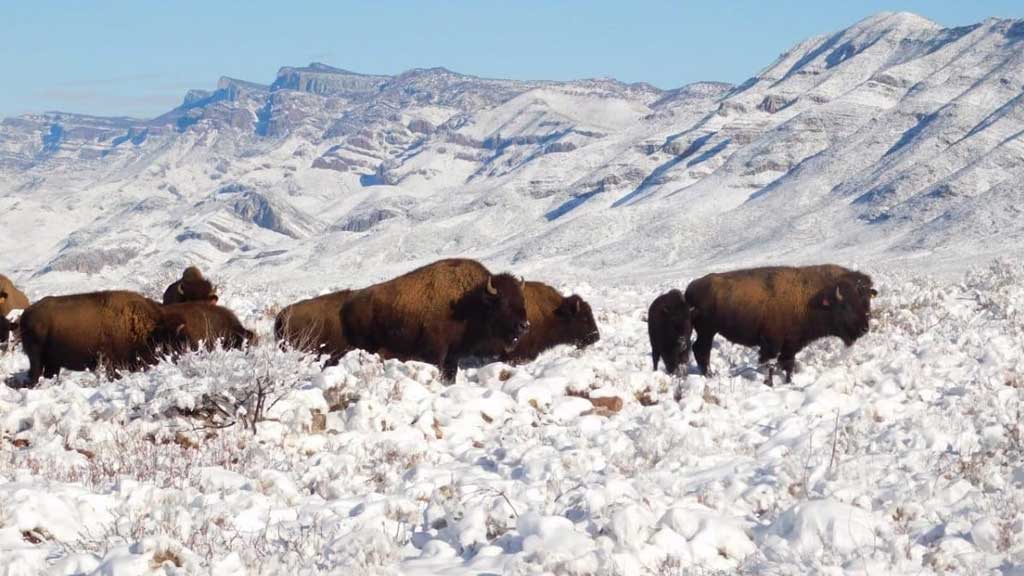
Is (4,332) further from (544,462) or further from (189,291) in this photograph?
(544,462)

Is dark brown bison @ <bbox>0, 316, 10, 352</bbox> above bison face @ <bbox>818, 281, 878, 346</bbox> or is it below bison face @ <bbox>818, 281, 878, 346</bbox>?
below

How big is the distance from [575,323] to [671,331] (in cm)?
189

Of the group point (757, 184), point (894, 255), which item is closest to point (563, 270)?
point (894, 255)

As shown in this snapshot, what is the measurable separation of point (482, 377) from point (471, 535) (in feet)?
20.1

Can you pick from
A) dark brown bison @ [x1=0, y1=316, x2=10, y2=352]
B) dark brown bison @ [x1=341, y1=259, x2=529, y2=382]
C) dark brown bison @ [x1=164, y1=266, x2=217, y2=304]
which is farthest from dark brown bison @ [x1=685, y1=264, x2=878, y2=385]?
dark brown bison @ [x1=0, y1=316, x2=10, y2=352]

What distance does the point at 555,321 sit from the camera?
16594mm

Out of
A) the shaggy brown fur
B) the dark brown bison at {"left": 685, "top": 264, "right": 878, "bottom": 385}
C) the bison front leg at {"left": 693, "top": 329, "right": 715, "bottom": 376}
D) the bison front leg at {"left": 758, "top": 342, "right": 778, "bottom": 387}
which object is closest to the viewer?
the bison front leg at {"left": 758, "top": 342, "right": 778, "bottom": 387}

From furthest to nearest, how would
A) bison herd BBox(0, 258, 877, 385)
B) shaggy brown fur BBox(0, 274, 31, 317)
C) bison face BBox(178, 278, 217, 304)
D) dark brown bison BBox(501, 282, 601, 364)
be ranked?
shaggy brown fur BBox(0, 274, 31, 317)
bison face BBox(178, 278, 217, 304)
dark brown bison BBox(501, 282, 601, 364)
bison herd BBox(0, 258, 877, 385)

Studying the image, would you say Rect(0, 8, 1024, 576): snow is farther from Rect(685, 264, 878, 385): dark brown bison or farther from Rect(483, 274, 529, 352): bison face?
Rect(483, 274, 529, 352): bison face

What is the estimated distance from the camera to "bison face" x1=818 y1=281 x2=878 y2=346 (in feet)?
50.8

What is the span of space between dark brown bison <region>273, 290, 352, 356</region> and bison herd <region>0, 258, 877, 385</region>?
0.02 meters

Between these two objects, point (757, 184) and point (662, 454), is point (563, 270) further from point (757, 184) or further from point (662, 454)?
point (662, 454)

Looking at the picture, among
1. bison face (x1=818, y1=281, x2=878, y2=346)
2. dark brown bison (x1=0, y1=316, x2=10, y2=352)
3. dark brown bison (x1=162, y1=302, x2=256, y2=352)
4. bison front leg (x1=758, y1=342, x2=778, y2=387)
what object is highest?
bison face (x1=818, y1=281, x2=878, y2=346)

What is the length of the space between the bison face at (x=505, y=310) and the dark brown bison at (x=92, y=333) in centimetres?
447
